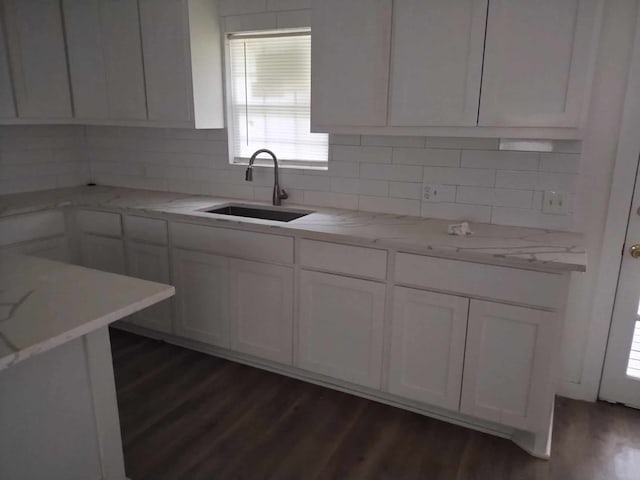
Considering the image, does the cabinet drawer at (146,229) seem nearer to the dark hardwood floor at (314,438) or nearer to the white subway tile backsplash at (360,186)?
the dark hardwood floor at (314,438)

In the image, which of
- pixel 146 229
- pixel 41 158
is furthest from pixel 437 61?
pixel 41 158

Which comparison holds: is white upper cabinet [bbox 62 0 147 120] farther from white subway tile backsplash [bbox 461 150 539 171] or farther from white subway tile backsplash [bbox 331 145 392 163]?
white subway tile backsplash [bbox 461 150 539 171]

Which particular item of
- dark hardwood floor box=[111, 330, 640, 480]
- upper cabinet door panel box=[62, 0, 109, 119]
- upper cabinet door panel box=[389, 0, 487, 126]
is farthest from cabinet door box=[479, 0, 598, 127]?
upper cabinet door panel box=[62, 0, 109, 119]

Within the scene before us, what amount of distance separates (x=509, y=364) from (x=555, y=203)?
34.0 inches

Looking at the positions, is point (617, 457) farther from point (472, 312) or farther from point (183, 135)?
point (183, 135)

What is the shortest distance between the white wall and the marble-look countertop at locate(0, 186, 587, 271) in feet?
0.48

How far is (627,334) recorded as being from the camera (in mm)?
2432

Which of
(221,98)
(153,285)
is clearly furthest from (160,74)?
(153,285)

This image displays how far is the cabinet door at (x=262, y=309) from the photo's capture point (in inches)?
101

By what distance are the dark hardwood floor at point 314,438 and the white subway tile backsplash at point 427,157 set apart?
1326 mm

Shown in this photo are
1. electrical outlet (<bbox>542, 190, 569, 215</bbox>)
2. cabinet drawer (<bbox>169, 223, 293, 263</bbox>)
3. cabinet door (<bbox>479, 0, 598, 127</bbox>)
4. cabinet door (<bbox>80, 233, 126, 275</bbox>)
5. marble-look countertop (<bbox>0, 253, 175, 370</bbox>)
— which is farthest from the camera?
cabinet door (<bbox>80, 233, 126, 275</bbox>)

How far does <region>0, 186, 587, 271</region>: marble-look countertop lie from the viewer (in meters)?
2.02

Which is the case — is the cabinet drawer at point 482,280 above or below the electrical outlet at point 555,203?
below

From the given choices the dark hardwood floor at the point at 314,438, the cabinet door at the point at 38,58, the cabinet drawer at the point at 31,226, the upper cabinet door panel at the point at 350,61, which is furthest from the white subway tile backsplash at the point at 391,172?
the cabinet door at the point at 38,58
